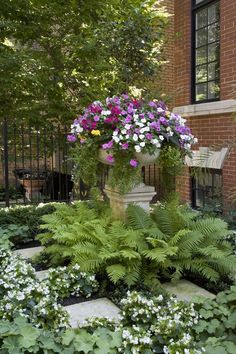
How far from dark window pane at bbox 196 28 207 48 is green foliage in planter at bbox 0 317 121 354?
616cm

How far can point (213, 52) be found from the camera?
6.95 m

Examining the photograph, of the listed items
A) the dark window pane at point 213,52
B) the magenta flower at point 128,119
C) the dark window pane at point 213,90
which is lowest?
the magenta flower at point 128,119

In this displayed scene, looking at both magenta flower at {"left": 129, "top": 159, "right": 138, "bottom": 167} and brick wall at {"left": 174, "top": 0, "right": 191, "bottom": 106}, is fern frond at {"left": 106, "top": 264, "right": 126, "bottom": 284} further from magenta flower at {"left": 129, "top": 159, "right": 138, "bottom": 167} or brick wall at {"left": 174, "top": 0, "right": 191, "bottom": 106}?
brick wall at {"left": 174, "top": 0, "right": 191, "bottom": 106}

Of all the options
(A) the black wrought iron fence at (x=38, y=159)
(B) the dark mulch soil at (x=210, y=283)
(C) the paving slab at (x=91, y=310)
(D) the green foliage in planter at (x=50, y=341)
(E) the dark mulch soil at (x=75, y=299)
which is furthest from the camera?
(A) the black wrought iron fence at (x=38, y=159)

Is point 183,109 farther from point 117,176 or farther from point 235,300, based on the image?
point 235,300

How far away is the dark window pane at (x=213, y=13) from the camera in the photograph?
22.3 ft

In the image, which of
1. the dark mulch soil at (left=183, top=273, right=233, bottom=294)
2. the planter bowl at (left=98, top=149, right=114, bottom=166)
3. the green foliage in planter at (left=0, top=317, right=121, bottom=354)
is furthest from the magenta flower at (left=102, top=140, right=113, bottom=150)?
the green foliage in planter at (left=0, top=317, right=121, bottom=354)

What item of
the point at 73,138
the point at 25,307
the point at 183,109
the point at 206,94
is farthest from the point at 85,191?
the point at 25,307

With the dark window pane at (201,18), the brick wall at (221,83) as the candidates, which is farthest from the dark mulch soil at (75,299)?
the dark window pane at (201,18)

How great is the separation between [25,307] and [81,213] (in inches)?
71.7

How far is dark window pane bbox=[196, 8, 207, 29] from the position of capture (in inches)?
281

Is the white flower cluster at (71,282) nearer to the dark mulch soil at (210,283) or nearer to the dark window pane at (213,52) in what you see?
the dark mulch soil at (210,283)

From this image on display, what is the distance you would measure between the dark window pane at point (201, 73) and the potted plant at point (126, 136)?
10.2ft

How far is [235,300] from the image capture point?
9.46 feet
